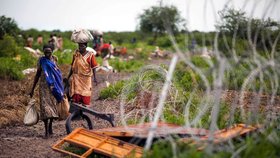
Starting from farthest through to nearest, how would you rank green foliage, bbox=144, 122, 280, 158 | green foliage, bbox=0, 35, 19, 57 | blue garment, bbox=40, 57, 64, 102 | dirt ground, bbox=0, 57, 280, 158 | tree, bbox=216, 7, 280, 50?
green foliage, bbox=0, 35, 19, 57 → blue garment, bbox=40, 57, 64, 102 → dirt ground, bbox=0, 57, 280, 158 → tree, bbox=216, 7, 280, 50 → green foliage, bbox=144, 122, 280, 158

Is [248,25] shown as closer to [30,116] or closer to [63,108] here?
[63,108]

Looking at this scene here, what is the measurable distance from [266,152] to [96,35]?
19053mm

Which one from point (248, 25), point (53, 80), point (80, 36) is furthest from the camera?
point (80, 36)

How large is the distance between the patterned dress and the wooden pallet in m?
2.20

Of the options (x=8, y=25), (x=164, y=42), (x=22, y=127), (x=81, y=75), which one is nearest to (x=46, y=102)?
(x=81, y=75)

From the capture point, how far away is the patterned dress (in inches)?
325

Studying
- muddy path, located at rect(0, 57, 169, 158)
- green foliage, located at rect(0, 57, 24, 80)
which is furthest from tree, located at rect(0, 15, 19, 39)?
muddy path, located at rect(0, 57, 169, 158)

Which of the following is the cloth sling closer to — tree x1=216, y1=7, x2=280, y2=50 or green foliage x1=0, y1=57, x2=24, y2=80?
tree x1=216, y1=7, x2=280, y2=50

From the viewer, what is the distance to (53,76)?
830 centimetres

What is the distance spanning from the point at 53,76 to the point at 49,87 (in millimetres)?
199

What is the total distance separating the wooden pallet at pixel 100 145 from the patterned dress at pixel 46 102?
220 cm

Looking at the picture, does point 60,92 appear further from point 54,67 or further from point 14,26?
point 14,26

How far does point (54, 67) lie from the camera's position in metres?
8.33

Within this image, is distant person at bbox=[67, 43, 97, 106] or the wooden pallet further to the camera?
distant person at bbox=[67, 43, 97, 106]
